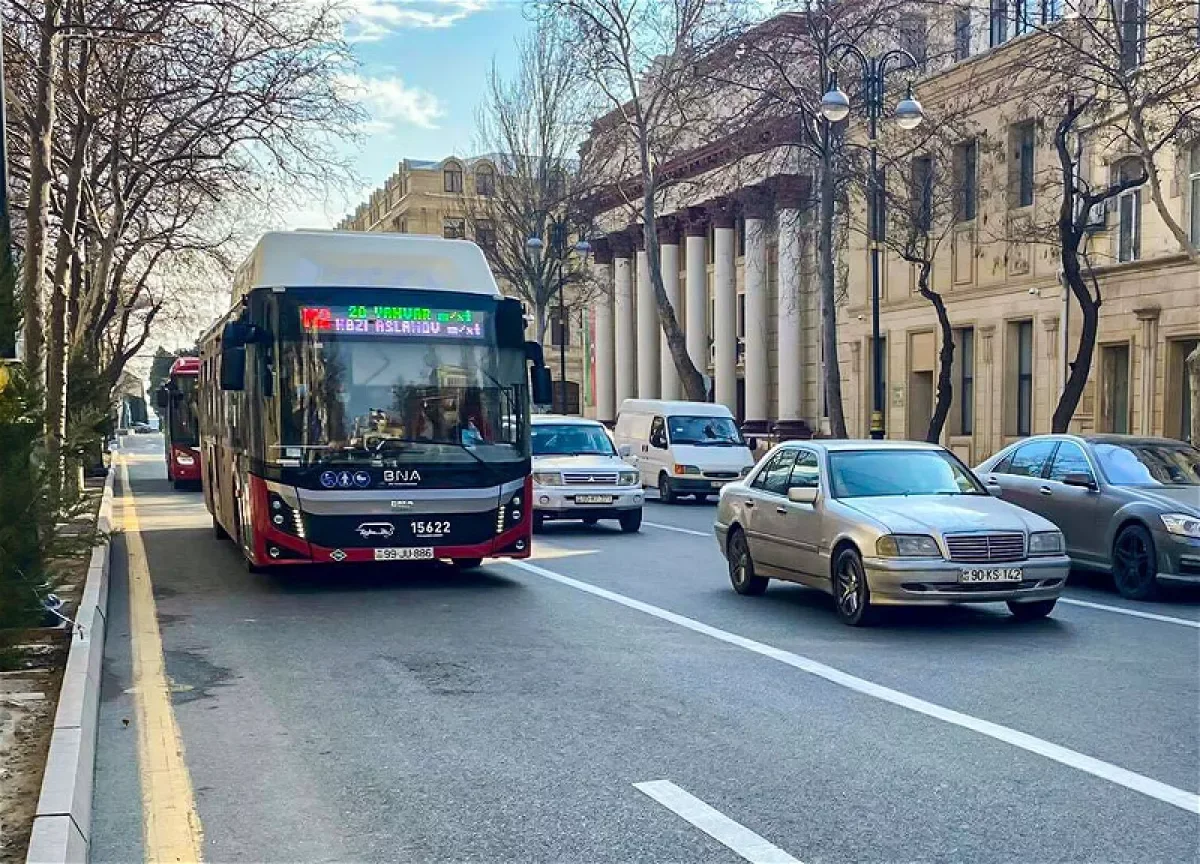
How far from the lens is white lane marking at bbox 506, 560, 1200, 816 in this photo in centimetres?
564

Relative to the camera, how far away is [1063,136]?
835 inches

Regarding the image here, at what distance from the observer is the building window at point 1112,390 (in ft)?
91.7

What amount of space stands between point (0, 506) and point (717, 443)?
2074cm

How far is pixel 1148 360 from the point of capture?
26.2m

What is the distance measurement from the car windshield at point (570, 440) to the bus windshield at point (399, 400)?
7.58 m

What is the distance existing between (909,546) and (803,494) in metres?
1.32

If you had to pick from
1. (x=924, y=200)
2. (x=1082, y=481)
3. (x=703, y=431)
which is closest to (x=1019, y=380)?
(x=924, y=200)

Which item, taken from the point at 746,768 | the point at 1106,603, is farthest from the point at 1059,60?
the point at 746,768

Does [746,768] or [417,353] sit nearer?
[746,768]

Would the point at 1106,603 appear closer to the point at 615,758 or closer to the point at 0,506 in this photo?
the point at 615,758

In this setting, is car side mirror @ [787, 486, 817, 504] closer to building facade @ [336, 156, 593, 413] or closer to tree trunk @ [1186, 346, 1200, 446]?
tree trunk @ [1186, 346, 1200, 446]

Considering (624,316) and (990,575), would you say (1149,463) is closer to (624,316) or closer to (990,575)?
(990,575)

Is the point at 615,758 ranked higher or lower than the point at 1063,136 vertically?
lower

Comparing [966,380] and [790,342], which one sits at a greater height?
[790,342]
